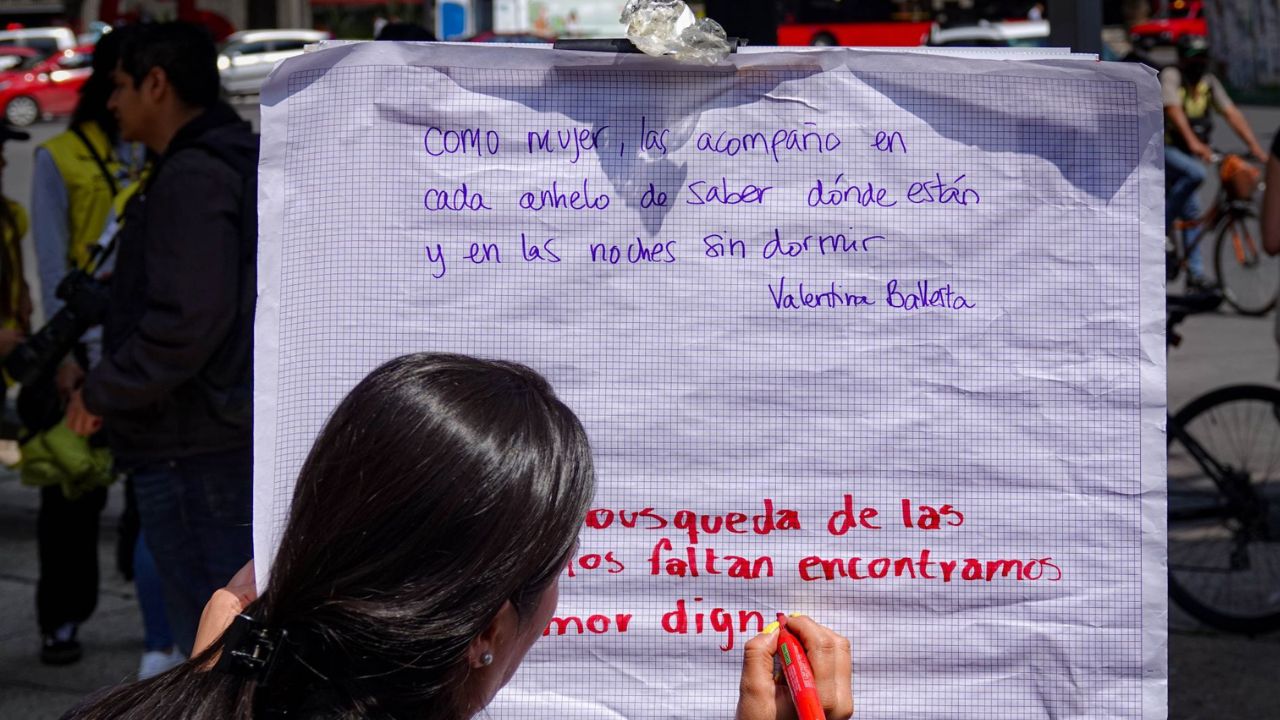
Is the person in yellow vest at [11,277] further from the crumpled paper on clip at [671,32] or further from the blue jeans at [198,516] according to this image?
the crumpled paper on clip at [671,32]

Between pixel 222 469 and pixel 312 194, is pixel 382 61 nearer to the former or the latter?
pixel 312 194

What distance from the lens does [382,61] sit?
6.01 ft

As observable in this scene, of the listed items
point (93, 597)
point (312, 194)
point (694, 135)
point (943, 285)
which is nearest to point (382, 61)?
point (312, 194)

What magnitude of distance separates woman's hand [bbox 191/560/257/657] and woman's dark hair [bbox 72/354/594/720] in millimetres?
477

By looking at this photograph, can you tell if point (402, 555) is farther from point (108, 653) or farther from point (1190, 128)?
point (1190, 128)

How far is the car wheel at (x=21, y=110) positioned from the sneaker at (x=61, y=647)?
23.0 metres

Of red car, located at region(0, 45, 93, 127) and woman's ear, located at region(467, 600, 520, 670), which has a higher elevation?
woman's ear, located at region(467, 600, 520, 670)

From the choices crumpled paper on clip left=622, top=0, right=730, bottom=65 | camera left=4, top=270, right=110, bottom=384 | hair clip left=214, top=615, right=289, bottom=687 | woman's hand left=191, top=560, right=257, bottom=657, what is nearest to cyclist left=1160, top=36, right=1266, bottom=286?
camera left=4, top=270, right=110, bottom=384

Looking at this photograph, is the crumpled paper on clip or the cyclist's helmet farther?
the cyclist's helmet

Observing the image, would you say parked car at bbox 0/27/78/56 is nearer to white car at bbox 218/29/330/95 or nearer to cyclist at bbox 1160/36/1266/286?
white car at bbox 218/29/330/95

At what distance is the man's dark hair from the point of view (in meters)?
3.46

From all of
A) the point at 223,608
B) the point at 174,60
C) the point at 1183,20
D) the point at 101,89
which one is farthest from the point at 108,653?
the point at 1183,20

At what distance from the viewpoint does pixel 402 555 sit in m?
1.19

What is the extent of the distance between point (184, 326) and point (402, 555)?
2.08 metres
